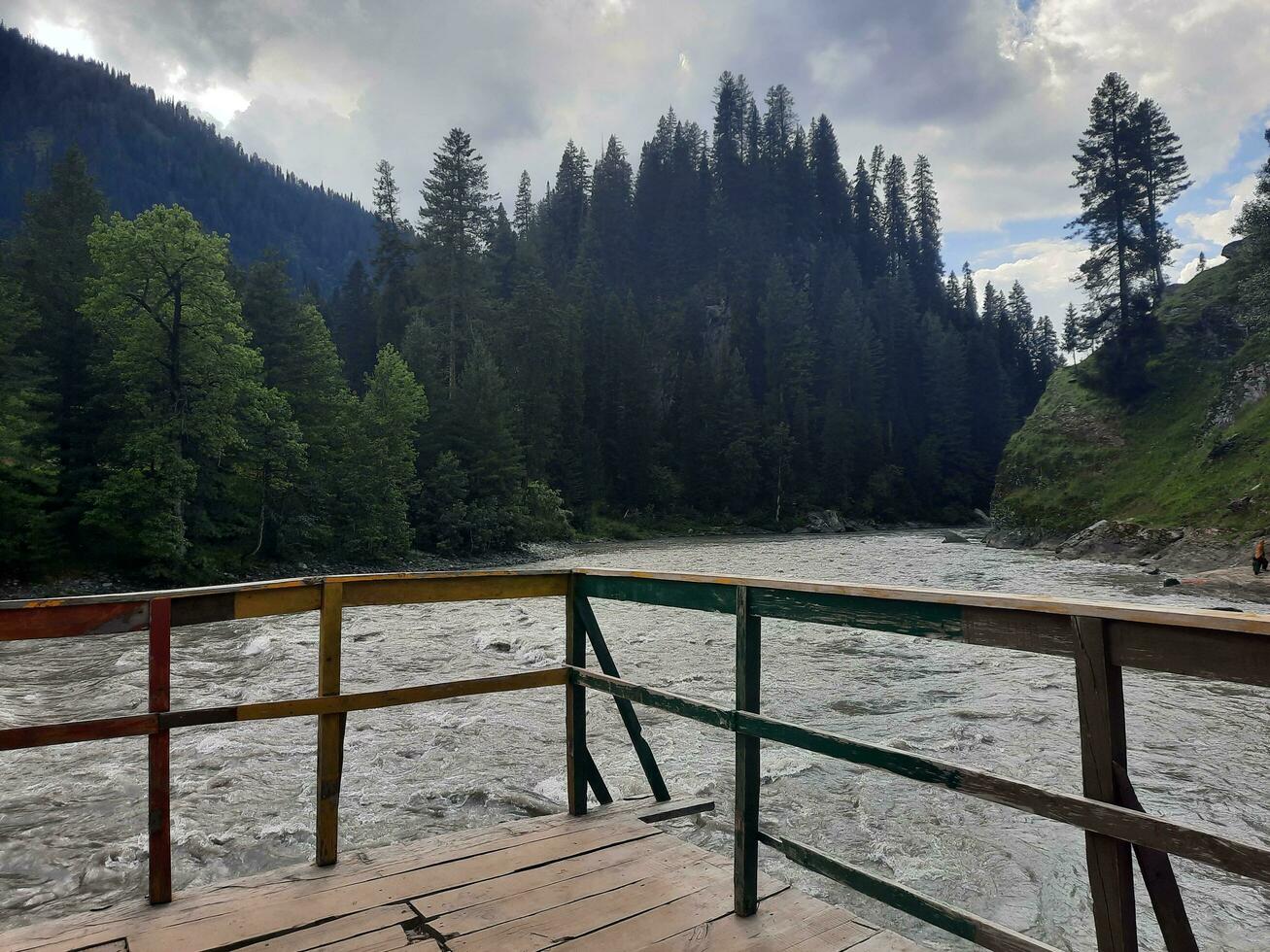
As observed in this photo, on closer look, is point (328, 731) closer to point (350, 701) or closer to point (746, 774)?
point (350, 701)

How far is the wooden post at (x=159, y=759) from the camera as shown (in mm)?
3205

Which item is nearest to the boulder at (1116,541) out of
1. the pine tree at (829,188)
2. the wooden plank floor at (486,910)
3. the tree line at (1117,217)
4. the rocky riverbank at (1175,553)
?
the rocky riverbank at (1175,553)

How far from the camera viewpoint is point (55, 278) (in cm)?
3169

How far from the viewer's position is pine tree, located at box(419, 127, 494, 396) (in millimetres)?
59781

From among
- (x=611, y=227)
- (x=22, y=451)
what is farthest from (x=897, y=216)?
(x=22, y=451)

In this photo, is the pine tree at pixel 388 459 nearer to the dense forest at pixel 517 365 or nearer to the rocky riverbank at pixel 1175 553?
the dense forest at pixel 517 365

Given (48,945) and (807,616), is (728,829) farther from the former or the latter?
(48,945)

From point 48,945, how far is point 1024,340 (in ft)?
455

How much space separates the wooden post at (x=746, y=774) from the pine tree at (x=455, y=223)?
5812cm

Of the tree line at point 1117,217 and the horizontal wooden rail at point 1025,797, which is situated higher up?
the tree line at point 1117,217

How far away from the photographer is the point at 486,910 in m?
3.19

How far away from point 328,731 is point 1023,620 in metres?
3.18

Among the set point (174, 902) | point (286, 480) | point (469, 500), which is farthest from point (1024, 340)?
point (174, 902)

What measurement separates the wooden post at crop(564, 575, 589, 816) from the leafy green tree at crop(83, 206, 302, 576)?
87.3ft
